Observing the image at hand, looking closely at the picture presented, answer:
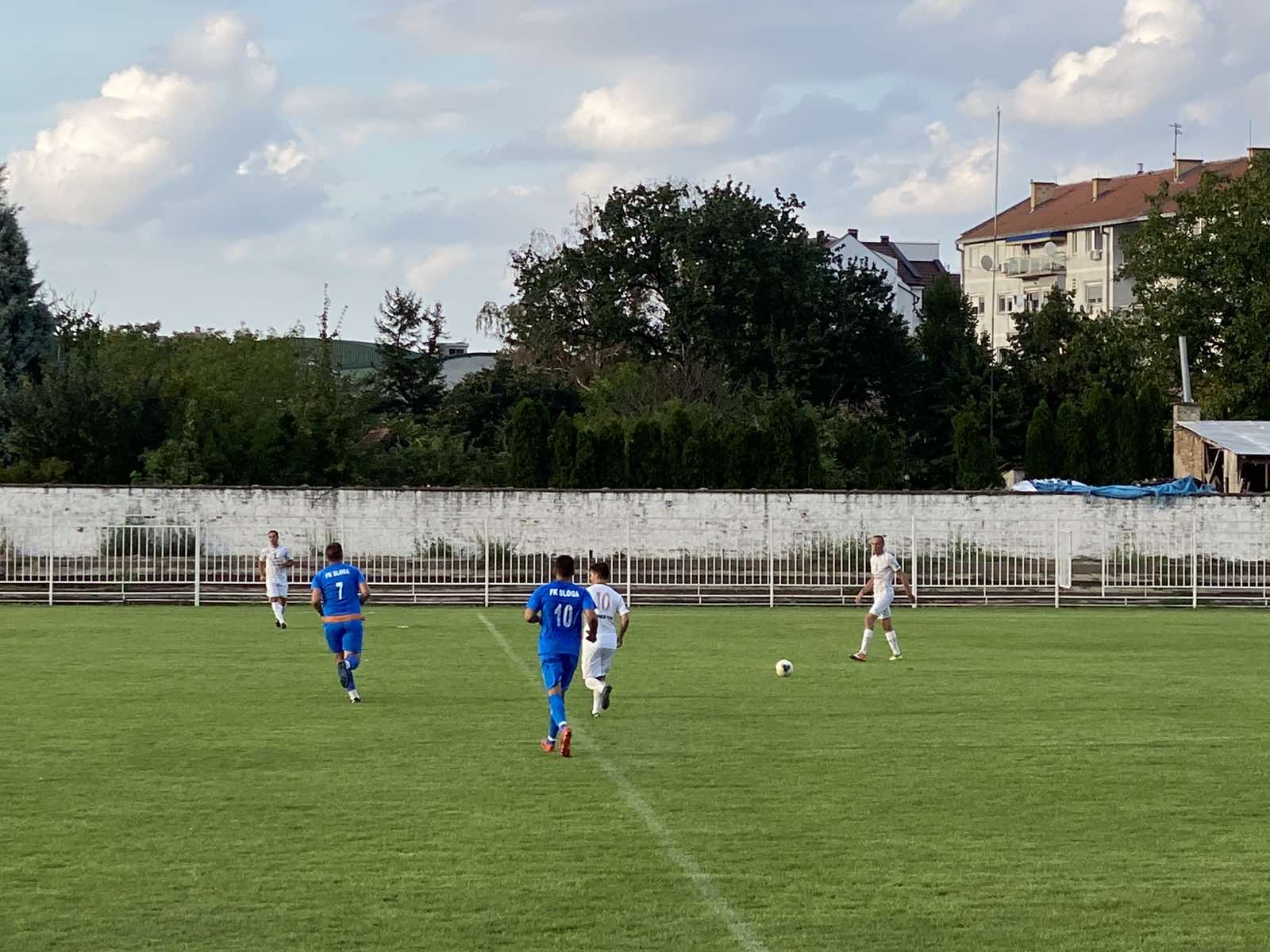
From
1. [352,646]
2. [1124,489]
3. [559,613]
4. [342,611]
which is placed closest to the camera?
[559,613]

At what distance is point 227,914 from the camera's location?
899cm

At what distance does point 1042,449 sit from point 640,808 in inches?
1778

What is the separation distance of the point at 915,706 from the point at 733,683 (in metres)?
2.85

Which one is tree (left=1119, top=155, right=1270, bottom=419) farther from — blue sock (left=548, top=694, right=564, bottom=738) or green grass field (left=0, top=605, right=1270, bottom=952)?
blue sock (left=548, top=694, right=564, bottom=738)

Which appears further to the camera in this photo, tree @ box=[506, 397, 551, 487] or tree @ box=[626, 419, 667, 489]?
tree @ box=[506, 397, 551, 487]

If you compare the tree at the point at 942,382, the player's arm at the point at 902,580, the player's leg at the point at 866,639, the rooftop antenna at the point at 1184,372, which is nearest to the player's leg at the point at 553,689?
the player's leg at the point at 866,639

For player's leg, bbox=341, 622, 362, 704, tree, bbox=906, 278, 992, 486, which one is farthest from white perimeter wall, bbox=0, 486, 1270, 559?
tree, bbox=906, 278, 992, 486

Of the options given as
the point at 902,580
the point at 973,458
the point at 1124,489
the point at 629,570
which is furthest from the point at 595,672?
the point at 973,458

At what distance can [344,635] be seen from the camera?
18.8 meters

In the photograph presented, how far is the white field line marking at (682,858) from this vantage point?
8.60m

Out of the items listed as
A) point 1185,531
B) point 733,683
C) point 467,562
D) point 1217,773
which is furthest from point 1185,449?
point 1217,773

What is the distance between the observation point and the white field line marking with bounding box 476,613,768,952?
8.60 metres

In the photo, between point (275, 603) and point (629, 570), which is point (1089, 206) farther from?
point (275, 603)

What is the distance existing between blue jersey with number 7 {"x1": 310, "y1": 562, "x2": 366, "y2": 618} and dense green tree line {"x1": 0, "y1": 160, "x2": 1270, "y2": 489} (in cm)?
3071
